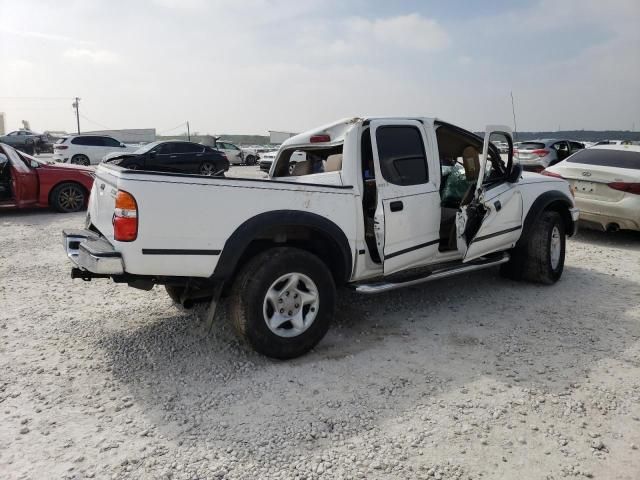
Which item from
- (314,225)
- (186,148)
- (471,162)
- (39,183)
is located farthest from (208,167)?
(314,225)

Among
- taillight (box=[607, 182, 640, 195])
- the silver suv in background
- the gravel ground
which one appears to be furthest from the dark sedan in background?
the gravel ground

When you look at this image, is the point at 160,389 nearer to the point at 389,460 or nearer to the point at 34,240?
the point at 389,460

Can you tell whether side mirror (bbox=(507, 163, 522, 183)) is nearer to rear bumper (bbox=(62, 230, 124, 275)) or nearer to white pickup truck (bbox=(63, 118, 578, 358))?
white pickup truck (bbox=(63, 118, 578, 358))

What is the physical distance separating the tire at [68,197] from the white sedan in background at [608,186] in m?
9.25

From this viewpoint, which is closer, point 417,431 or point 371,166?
point 417,431

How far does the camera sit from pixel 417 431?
2975 millimetres

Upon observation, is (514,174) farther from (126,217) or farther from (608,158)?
(608,158)

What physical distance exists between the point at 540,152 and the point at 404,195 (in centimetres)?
1262

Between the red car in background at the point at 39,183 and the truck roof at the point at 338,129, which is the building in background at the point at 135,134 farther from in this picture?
the truck roof at the point at 338,129

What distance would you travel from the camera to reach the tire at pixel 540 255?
572cm

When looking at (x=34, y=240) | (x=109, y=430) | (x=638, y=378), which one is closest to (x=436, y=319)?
(x=638, y=378)

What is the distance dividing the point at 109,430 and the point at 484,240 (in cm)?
372

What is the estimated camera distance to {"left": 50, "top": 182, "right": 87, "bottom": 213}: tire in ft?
34.4

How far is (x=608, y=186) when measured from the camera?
7.91 metres
